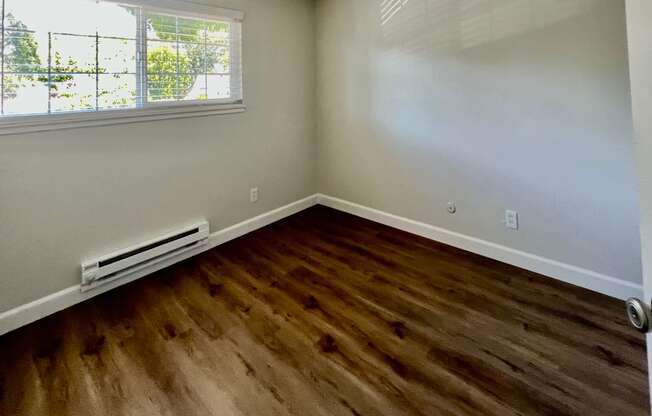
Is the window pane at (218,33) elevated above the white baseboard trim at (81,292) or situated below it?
above

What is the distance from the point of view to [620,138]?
221 centimetres

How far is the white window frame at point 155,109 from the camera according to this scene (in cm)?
204

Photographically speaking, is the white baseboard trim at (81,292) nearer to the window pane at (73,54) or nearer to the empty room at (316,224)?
the empty room at (316,224)

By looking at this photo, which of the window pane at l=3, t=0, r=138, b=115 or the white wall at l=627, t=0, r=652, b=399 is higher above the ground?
the window pane at l=3, t=0, r=138, b=115

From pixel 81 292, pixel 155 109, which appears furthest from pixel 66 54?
pixel 81 292

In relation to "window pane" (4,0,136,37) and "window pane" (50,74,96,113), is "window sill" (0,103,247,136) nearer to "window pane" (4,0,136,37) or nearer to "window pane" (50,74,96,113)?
"window pane" (50,74,96,113)

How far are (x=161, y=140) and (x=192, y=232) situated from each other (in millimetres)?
716

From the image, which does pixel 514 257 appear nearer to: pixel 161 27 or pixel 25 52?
pixel 161 27

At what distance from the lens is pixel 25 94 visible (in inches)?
79.0

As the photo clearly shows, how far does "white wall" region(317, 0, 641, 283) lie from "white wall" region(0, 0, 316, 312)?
526 millimetres

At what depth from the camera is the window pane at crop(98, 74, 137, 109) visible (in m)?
2.32

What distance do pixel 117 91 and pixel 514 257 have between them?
2.95 meters

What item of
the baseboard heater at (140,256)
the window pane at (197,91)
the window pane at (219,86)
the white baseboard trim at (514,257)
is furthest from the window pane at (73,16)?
the white baseboard trim at (514,257)

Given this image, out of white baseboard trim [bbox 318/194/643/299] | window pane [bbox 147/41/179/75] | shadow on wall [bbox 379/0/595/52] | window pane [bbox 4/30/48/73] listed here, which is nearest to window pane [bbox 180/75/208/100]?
window pane [bbox 147/41/179/75]
